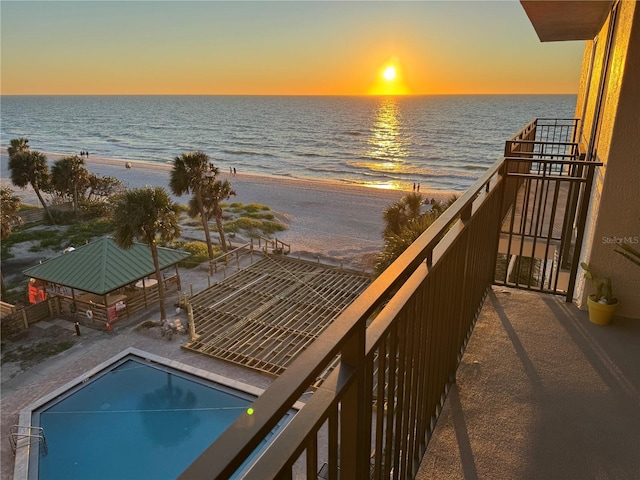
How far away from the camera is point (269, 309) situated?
15.1 meters

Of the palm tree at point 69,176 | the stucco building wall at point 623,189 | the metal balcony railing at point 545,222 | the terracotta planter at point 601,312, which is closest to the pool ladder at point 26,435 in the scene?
the metal balcony railing at point 545,222

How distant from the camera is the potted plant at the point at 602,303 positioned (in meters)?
3.59

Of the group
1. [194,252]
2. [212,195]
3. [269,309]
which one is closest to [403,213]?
[269,309]

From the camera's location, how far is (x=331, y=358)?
92cm

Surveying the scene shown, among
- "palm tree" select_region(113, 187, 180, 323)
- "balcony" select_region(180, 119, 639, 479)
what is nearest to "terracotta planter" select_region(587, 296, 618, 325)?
"balcony" select_region(180, 119, 639, 479)

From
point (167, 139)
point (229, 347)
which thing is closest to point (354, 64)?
point (167, 139)

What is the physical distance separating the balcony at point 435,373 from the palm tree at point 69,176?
28508 mm

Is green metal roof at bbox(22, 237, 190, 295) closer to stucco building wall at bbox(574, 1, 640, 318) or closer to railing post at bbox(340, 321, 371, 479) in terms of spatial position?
stucco building wall at bbox(574, 1, 640, 318)

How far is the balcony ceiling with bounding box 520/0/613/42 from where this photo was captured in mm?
5293

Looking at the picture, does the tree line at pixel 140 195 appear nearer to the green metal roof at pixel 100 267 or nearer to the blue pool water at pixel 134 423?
the green metal roof at pixel 100 267

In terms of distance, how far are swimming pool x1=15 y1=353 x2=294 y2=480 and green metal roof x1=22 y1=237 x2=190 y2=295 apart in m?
3.54

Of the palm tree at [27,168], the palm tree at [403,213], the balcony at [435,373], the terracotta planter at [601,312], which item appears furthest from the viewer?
the palm tree at [27,168]

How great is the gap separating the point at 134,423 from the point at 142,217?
6.11 meters

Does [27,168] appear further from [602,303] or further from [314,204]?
[602,303]
